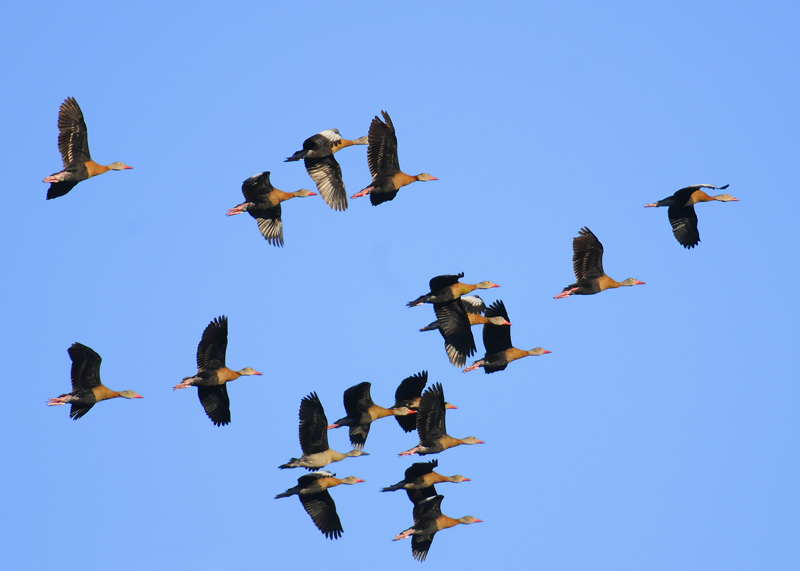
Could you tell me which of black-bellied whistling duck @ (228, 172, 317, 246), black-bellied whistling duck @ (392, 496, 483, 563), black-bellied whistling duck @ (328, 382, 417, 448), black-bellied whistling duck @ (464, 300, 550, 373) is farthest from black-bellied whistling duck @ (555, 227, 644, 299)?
black-bellied whistling duck @ (228, 172, 317, 246)

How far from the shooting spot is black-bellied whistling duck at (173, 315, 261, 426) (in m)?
26.2

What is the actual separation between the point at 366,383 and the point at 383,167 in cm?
546

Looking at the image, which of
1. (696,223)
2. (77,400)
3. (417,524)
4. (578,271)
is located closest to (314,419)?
(417,524)

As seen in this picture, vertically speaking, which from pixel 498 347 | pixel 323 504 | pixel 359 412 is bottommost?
pixel 323 504

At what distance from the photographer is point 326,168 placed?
2775 cm

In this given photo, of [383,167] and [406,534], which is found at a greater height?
[383,167]

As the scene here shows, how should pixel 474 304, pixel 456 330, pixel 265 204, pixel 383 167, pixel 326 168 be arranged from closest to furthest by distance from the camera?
1. pixel 456 330
2. pixel 383 167
3. pixel 326 168
4. pixel 265 204
5. pixel 474 304

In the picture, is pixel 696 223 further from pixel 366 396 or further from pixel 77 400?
pixel 77 400

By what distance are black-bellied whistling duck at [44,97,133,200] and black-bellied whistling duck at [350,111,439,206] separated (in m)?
6.73

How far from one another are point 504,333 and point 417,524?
5.45 m

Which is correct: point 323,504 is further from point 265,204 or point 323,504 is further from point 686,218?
point 686,218

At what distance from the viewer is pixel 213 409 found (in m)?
26.8

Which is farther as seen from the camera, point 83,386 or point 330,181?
point 330,181

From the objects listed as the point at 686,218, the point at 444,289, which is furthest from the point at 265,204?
the point at 686,218
